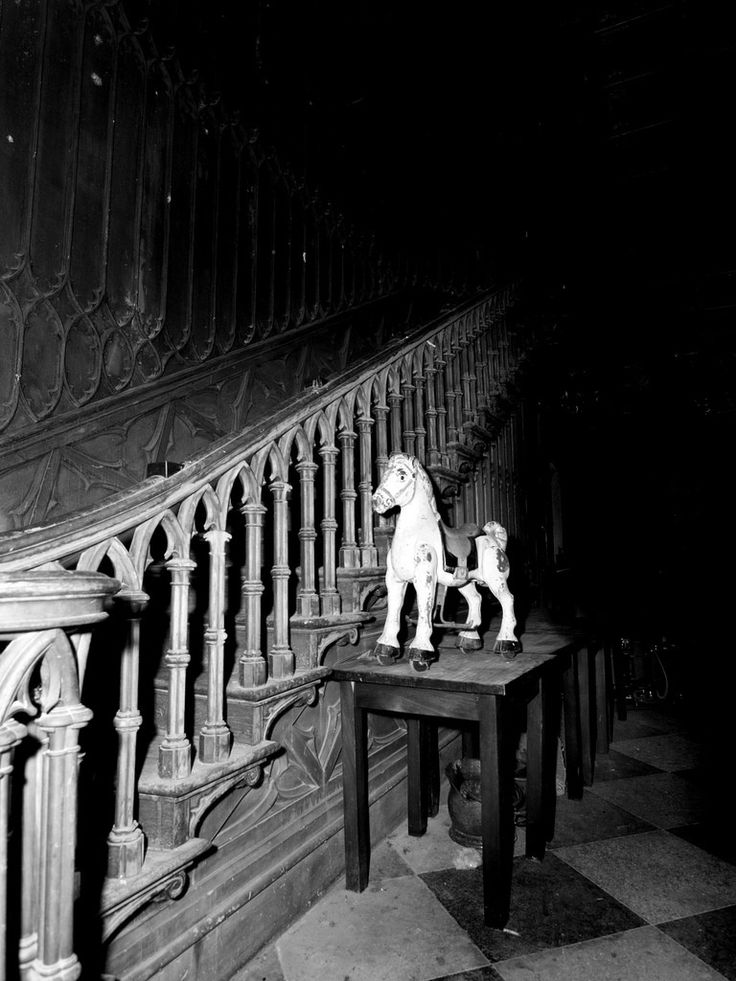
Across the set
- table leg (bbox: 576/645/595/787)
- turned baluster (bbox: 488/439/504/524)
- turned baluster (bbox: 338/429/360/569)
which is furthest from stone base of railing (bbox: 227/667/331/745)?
turned baluster (bbox: 488/439/504/524)

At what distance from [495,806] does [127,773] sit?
1086mm

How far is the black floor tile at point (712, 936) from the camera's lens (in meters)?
1.61

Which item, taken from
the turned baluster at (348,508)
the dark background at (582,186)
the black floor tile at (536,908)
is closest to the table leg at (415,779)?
the black floor tile at (536,908)

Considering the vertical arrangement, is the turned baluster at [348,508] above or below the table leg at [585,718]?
above

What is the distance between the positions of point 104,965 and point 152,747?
→ 24.3 inches

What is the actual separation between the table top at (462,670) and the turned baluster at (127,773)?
76 centimetres

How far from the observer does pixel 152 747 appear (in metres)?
1.82

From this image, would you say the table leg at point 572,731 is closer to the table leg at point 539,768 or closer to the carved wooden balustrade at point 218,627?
the table leg at point 539,768

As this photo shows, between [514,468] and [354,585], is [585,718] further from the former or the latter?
[514,468]

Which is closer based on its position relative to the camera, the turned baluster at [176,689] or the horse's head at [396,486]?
the turned baluster at [176,689]

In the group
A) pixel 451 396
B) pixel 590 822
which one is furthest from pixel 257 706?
pixel 451 396

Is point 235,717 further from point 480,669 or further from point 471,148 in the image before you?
point 471,148

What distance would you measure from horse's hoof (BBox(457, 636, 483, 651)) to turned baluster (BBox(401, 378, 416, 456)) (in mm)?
968

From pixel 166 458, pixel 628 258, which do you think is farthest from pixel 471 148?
pixel 166 458
